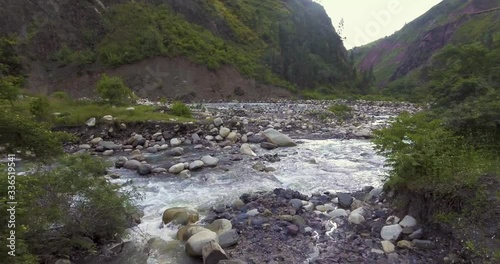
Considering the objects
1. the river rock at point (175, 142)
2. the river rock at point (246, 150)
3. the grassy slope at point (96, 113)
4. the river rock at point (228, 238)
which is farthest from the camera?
the grassy slope at point (96, 113)

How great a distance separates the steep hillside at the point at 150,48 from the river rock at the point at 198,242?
39107 millimetres

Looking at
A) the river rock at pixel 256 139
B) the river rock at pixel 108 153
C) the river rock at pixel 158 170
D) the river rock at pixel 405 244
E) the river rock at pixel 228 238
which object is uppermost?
the river rock at pixel 405 244

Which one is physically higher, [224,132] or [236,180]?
[224,132]

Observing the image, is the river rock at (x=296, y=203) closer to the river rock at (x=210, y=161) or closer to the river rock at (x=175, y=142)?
the river rock at (x=210, y=161)

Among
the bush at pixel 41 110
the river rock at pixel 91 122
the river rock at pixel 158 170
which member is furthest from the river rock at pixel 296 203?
the bush at pixel 41 110

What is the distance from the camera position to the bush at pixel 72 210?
564cm

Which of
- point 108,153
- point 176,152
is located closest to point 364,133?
point 176,152

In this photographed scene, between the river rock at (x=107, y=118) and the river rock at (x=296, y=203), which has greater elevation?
the river rock at (x=107, y=118)

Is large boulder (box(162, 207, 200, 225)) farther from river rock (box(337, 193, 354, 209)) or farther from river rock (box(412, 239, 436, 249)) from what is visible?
river rock (box(412, 239, 436, 249))

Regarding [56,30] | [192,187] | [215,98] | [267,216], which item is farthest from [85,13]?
[267,216]

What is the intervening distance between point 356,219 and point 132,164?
8.41 meters

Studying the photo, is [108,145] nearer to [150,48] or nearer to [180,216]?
[180,216]

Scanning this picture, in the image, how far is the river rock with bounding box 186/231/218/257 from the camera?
644 cm

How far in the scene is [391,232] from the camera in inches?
264
